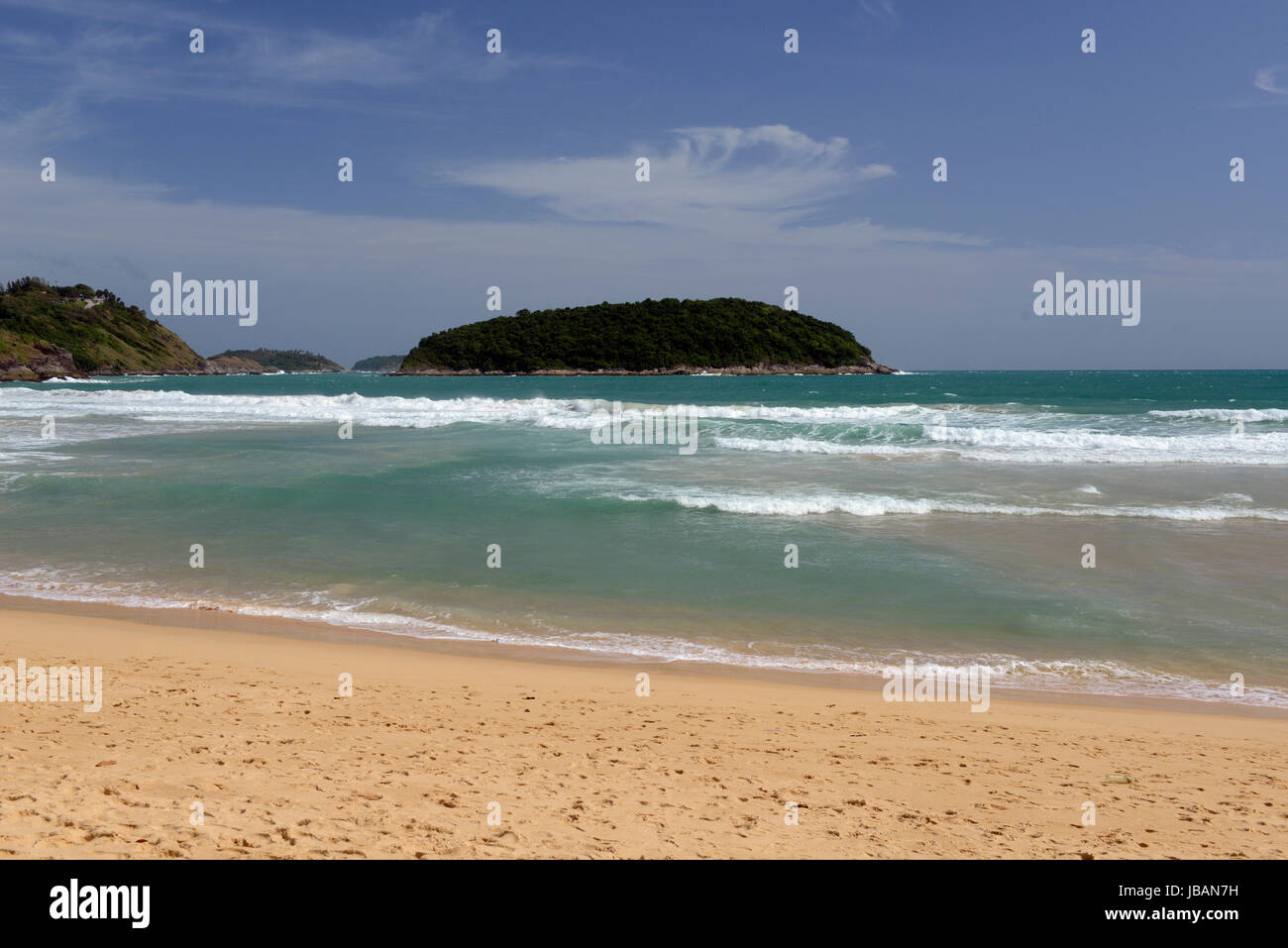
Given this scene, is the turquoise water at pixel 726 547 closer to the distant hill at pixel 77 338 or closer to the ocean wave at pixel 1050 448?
the ocean wave at pixel 1050 448

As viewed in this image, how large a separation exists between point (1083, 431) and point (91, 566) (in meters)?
28.7

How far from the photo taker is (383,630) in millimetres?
8031

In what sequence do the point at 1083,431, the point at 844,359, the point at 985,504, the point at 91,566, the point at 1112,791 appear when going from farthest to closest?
the point at 844,359, the point at 1083,431, the point at 985,504, the point at 91,566, the point at 1112,791

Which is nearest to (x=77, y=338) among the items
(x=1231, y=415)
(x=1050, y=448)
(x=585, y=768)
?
(x=1050, y=448)

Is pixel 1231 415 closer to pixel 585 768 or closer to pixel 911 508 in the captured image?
pixel 911 508

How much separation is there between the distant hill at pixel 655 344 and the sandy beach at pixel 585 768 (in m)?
125

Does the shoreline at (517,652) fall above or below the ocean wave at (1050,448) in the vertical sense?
below

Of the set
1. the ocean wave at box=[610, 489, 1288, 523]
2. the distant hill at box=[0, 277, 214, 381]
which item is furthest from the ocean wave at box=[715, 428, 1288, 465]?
the distant hill at box=[0, 277, 214, 381]

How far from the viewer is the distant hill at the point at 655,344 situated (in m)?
132

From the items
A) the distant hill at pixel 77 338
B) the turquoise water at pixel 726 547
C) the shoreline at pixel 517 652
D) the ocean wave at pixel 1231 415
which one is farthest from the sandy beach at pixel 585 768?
the distant hill at pixel 77 338

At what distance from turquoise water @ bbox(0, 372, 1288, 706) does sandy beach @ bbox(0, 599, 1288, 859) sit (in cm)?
108

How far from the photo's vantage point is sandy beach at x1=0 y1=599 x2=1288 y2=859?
3.62 metres
